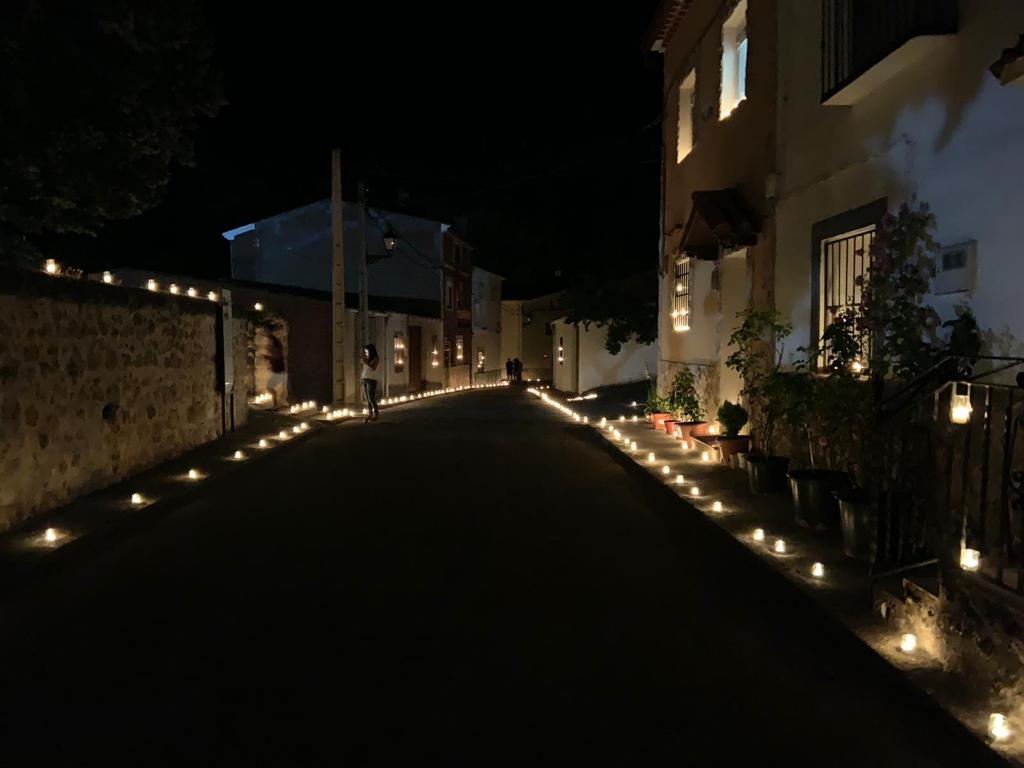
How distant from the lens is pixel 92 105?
1048 cm

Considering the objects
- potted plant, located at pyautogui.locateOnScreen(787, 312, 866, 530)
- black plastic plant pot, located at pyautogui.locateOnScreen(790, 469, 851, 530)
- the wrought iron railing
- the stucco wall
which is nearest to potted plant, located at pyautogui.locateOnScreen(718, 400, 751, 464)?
the stucco wall

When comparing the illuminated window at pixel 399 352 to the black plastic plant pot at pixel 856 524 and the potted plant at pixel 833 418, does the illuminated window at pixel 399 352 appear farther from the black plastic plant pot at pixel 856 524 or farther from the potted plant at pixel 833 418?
the black plastic plant pot at pixel 856 524

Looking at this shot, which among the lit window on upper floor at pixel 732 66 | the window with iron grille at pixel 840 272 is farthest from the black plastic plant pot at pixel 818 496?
the lit window on upper floor at pixel 732 66

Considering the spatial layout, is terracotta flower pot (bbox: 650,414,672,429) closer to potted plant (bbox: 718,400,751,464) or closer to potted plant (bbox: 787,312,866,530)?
potted plant (bbox: 718,400,751,464)

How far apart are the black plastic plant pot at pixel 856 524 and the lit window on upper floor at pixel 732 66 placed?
297 inches

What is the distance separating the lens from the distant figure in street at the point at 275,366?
2114 cm

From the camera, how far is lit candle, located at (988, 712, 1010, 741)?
11.2 ft

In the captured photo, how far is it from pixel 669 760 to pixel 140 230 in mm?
43136

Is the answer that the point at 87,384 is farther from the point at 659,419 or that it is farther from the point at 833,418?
the point at 659,419

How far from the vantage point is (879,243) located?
6.77 meters

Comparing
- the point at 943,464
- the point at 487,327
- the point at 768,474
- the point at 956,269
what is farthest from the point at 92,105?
the point at 487,327

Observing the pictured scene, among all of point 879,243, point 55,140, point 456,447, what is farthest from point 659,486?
point 55,140

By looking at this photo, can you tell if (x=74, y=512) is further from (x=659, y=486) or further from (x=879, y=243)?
(x=879, y=243)

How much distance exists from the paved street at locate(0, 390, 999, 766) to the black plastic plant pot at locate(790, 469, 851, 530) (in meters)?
0.72
